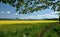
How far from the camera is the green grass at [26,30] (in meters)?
2.37

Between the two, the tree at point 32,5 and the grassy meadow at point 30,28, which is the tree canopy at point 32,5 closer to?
the tree at point 32,5

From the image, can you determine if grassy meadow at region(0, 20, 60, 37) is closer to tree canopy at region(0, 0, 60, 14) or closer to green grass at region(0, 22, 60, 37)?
green grass at region(0, 22, 60, 37)

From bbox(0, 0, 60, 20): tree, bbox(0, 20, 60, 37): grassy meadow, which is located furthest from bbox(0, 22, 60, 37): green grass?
bbox(0, 0, 60, 20): tree

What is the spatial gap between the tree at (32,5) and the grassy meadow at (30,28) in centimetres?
18

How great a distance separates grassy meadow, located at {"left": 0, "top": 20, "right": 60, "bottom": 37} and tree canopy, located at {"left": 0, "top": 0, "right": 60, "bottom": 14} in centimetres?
18

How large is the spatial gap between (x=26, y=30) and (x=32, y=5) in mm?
346

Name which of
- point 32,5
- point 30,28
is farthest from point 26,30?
point 32,5

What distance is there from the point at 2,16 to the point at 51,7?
0.67 m

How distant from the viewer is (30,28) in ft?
7.96

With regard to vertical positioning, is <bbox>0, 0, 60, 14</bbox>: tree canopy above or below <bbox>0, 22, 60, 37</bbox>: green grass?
above

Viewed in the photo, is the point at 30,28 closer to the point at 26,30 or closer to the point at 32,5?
the point at 26,30

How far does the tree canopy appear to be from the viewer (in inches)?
93.7

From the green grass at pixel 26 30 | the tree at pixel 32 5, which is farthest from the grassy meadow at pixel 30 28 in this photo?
the tree at pixel 32 5

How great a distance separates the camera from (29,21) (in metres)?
2.44
